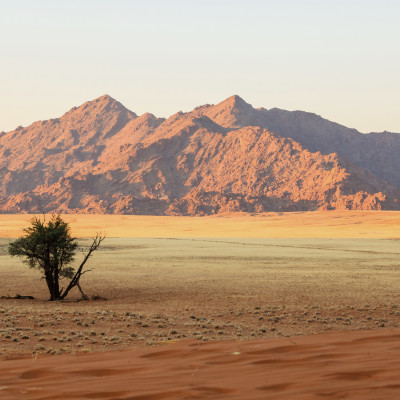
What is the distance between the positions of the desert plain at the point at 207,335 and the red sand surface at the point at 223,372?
2 cm

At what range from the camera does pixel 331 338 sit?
12.9m

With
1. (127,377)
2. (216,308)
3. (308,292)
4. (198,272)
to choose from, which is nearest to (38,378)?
(127,377)

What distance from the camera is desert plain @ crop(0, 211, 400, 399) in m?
8.25

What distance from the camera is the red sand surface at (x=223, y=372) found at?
778cm

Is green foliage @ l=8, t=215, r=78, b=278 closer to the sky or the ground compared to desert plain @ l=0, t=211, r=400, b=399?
closer to the sky

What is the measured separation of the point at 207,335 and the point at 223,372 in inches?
272

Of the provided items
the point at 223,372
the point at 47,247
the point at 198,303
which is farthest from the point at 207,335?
the point at 47,247

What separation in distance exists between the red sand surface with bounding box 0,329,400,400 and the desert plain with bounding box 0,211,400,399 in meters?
0.02

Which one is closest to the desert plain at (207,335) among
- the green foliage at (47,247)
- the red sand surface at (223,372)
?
the red sand surface at (223,372)

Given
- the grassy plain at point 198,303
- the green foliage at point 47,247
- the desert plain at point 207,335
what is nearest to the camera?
the desert plain at point 207,335

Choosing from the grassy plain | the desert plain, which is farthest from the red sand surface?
the grassy plain

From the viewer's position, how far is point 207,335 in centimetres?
1609

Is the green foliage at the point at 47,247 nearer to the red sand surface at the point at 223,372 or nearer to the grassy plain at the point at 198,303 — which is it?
the grassy plain at the point at 198,303

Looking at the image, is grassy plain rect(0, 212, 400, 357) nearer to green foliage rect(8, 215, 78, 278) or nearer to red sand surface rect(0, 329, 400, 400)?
green foliage rect(8, 215, 78, 278)
